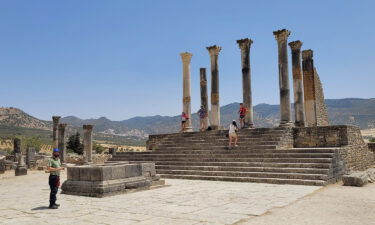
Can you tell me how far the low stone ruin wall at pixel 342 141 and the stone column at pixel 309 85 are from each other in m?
3.88

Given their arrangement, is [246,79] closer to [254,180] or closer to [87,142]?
[254,180]

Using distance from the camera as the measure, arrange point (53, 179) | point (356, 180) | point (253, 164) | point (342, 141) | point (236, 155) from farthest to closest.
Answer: point (236, 155), point (342, 141), point (253, 164), point (356, 180), point (53, 179)

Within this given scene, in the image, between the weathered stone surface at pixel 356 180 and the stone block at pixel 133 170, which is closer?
the stone block at pixel 133 170

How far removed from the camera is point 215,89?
2433 cm

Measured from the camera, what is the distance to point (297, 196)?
10117mm

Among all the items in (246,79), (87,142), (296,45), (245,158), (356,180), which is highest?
(296,45)

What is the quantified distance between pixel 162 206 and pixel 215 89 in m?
16.2

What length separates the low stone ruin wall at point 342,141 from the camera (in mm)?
16125

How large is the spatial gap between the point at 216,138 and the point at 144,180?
840cm

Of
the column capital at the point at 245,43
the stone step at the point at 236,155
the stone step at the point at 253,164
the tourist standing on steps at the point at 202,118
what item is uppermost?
the column capital at the point at 245,43

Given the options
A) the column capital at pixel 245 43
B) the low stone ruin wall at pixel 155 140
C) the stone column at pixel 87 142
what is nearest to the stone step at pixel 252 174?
the low stone ruin wall at pixel 155 140

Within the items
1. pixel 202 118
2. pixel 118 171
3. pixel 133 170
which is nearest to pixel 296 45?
pixel 202 118

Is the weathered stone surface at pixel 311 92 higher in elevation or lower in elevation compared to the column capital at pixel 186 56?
lower

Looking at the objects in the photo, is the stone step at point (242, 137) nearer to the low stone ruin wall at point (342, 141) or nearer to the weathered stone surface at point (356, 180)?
the low stone ruin wall at point (342, 141)
